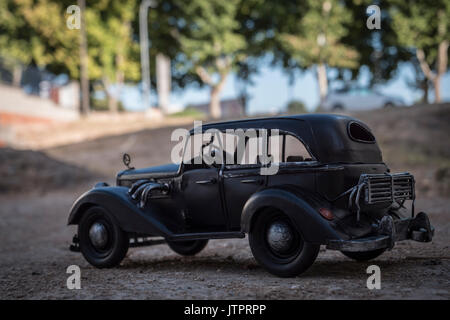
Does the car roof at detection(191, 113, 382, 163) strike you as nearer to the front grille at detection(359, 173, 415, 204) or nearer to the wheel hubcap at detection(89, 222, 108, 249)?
the front grille at detection(359, 173, 415, 204)

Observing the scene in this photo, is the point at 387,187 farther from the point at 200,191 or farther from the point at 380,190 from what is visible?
the point at 200,191

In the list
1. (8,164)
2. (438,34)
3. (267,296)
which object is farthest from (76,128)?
(267,296)

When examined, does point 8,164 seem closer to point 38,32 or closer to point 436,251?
point 436,251

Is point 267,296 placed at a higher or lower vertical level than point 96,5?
lower

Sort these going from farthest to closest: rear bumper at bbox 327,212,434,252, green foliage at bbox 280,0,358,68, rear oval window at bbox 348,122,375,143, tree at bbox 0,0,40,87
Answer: tree at bbox 0,0,40,87 < green foliage at bbox 280,0,358,68 < rear oval window at bbox 348,122,375,143 < rear bumper at bbox 327,212,434,252

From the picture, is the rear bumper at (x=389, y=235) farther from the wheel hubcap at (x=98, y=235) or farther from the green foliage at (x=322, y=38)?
A: the green foliage at (x=322, y=38)

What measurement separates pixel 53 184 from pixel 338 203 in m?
17.1

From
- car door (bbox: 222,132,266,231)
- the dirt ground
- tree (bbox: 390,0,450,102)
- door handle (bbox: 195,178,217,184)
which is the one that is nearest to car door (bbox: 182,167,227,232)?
door handle (bbox: 195,178,217,184)

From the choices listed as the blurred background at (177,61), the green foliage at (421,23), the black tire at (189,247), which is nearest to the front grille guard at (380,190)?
the black tire at (189,247)

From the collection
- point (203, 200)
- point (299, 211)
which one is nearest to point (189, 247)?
point (203, 200)

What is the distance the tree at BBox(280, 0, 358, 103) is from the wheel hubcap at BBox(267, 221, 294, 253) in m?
34.7

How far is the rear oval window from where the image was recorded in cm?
641

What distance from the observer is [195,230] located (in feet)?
22.4

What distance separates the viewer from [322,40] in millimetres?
40281
